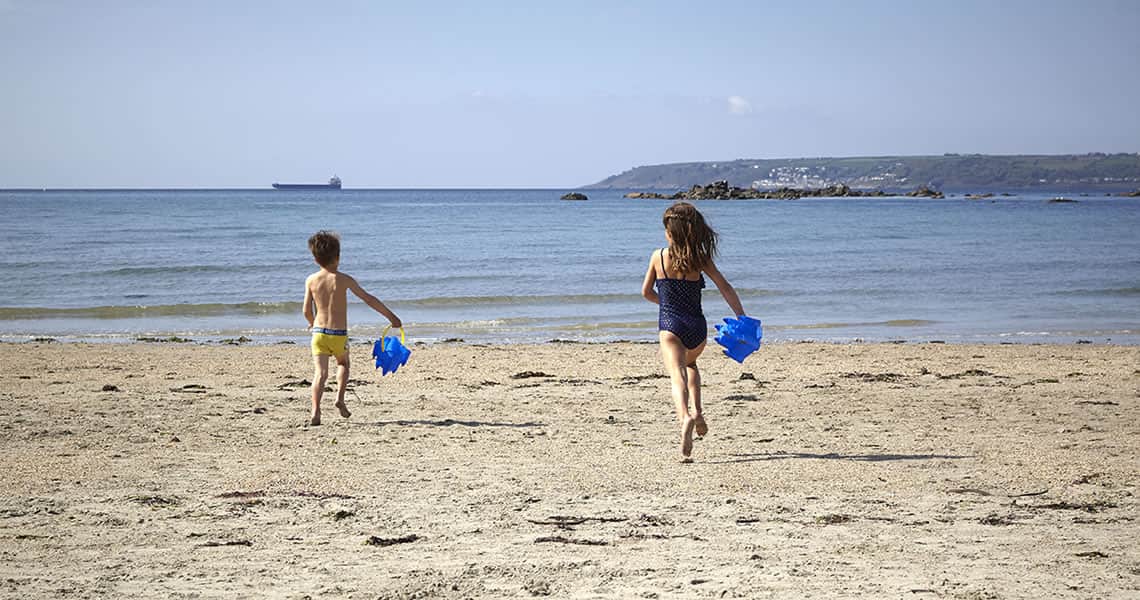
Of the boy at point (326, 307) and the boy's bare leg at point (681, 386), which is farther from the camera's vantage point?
the boy at point (326, 307)

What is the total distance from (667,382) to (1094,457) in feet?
14.7

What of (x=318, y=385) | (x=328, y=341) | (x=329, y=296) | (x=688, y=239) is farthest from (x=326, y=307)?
(x=688, y=239)

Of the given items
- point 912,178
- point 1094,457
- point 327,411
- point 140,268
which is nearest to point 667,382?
point 327,411

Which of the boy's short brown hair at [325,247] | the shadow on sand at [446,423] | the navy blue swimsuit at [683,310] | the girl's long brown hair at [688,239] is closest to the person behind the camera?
the girl's long brown hair at [688,239]

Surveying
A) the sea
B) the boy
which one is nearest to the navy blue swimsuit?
the boy

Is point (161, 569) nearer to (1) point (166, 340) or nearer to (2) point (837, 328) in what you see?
(1) point (166, 340)

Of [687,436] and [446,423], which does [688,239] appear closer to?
[687,436]

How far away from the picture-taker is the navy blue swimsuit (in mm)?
6934

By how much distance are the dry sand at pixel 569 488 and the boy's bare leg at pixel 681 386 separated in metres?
0.18

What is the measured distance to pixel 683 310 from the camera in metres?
6.94

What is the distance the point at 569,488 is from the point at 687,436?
1046 millimetres

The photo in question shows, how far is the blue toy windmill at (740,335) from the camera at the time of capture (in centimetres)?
730

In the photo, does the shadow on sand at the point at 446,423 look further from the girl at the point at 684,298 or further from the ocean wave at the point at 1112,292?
the ocean wave at the point at 1112,292

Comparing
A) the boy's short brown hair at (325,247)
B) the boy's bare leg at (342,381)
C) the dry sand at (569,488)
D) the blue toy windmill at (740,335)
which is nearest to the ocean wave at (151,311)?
the dry sand at (569,488)
